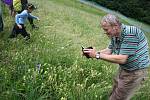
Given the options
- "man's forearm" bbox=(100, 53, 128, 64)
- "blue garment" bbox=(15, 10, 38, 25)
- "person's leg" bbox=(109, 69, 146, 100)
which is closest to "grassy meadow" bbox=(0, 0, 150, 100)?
"person's leg" bbox=(109, 69, 146, 100)

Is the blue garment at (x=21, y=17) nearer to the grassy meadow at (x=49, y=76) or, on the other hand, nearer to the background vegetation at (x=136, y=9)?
the grassy meadow at (x=49, y=76)

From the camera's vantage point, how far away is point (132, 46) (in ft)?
20.7

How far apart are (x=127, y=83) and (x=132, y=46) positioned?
711mm

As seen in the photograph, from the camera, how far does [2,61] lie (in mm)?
7539

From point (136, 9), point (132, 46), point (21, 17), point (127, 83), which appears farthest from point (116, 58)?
point (136, 9)

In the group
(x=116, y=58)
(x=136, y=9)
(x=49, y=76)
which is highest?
(x=116, y=58)

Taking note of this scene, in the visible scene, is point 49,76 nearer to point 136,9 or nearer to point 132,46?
point 132,46

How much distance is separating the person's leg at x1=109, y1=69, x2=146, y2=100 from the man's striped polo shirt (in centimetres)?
13

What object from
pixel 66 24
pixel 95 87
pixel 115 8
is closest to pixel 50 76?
pixel 95 87

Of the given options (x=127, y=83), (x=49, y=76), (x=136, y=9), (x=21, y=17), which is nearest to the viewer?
(x=127, y=83)

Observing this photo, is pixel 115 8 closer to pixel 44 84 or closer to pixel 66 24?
pixel 66 24

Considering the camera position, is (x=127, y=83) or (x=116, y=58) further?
(x=127, y=83)

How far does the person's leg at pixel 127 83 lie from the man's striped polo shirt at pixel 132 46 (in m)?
0.13

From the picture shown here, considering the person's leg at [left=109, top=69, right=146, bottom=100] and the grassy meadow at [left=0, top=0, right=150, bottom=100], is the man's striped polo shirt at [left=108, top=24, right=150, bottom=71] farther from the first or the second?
the grassy meadow at [left=0, top=0, right=150, bottom=100]
